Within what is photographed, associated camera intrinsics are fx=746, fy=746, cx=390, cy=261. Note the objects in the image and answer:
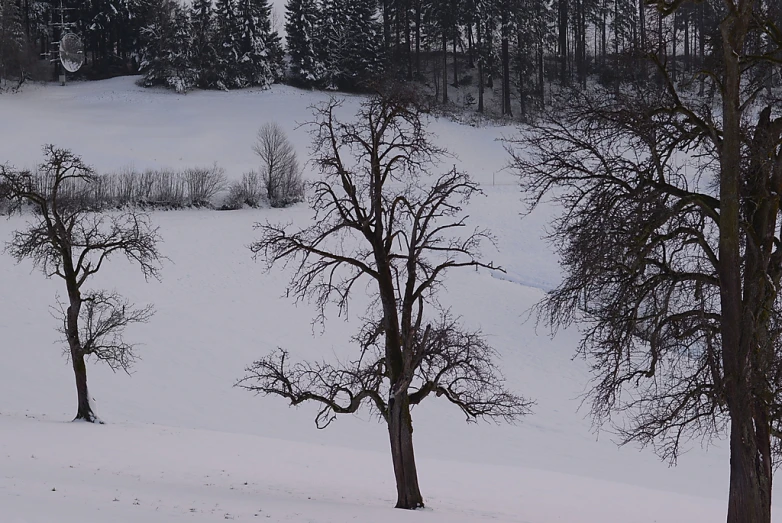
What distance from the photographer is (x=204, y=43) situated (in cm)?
6109

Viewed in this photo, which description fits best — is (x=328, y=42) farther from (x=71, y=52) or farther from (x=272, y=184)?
(x=272, y=184)

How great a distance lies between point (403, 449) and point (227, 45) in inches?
2133

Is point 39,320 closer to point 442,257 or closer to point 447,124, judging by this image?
point 442,257

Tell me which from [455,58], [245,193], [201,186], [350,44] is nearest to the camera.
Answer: [201,186]

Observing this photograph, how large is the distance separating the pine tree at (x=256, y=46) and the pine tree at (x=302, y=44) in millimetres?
1538

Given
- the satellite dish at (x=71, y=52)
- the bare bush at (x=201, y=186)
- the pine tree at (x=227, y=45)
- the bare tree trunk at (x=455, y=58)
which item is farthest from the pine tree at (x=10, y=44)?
the bare tree trunk at (x=455, y=58)

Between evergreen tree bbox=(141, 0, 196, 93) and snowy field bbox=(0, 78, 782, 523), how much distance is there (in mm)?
15919

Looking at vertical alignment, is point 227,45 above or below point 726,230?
above

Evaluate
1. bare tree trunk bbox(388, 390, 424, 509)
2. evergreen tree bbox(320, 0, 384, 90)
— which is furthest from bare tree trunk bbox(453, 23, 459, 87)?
bare tree trunk bbox(388, 390, 424, 509)

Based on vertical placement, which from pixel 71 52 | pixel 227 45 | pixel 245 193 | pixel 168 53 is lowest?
pixel 245 193

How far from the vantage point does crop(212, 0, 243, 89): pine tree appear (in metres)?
61.1

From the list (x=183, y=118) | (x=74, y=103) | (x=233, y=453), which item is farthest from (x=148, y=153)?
(x=233, y=453)

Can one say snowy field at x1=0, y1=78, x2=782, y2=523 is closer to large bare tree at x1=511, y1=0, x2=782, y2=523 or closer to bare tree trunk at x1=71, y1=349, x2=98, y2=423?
bare tree trunk at x1=71, y1=349, x2=98, y2=423

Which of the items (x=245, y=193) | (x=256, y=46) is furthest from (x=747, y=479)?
(x=256, y=46)
